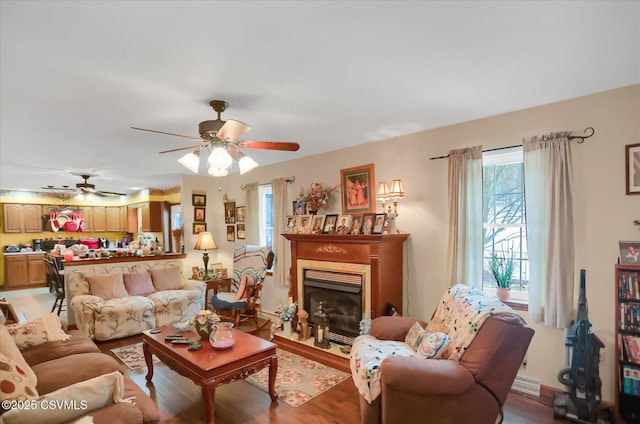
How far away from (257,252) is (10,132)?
3.17 m

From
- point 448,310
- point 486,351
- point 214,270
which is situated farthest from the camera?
point 214,270

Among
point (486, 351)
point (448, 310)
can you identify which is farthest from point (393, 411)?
point (448, 310)

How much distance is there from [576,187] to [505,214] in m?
0.65

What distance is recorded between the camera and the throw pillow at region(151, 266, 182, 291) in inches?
202

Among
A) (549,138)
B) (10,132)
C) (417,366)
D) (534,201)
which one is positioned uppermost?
(10,132)

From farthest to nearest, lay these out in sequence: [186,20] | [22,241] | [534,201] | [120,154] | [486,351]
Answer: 1. [22,241]
2. [120,154]
3. [534,201]
4. [486,351]
5. [186,20]

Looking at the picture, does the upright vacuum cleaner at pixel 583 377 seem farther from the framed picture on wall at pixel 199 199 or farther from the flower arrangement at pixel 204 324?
the framed picture on wall at pixel 199 199

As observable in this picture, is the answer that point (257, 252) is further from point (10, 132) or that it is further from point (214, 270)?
point (10, 132)

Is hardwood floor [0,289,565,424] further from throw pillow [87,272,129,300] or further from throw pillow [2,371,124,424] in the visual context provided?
throw pillow [87,272,129,300]

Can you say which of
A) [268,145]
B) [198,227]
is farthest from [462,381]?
[198,227]

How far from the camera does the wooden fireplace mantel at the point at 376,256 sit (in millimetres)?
3469

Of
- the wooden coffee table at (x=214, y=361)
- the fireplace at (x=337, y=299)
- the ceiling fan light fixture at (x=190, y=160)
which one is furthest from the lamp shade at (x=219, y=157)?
the fireplace at (x=337, y=299)

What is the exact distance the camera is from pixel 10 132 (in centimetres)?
339

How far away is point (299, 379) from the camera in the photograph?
3119 mm
